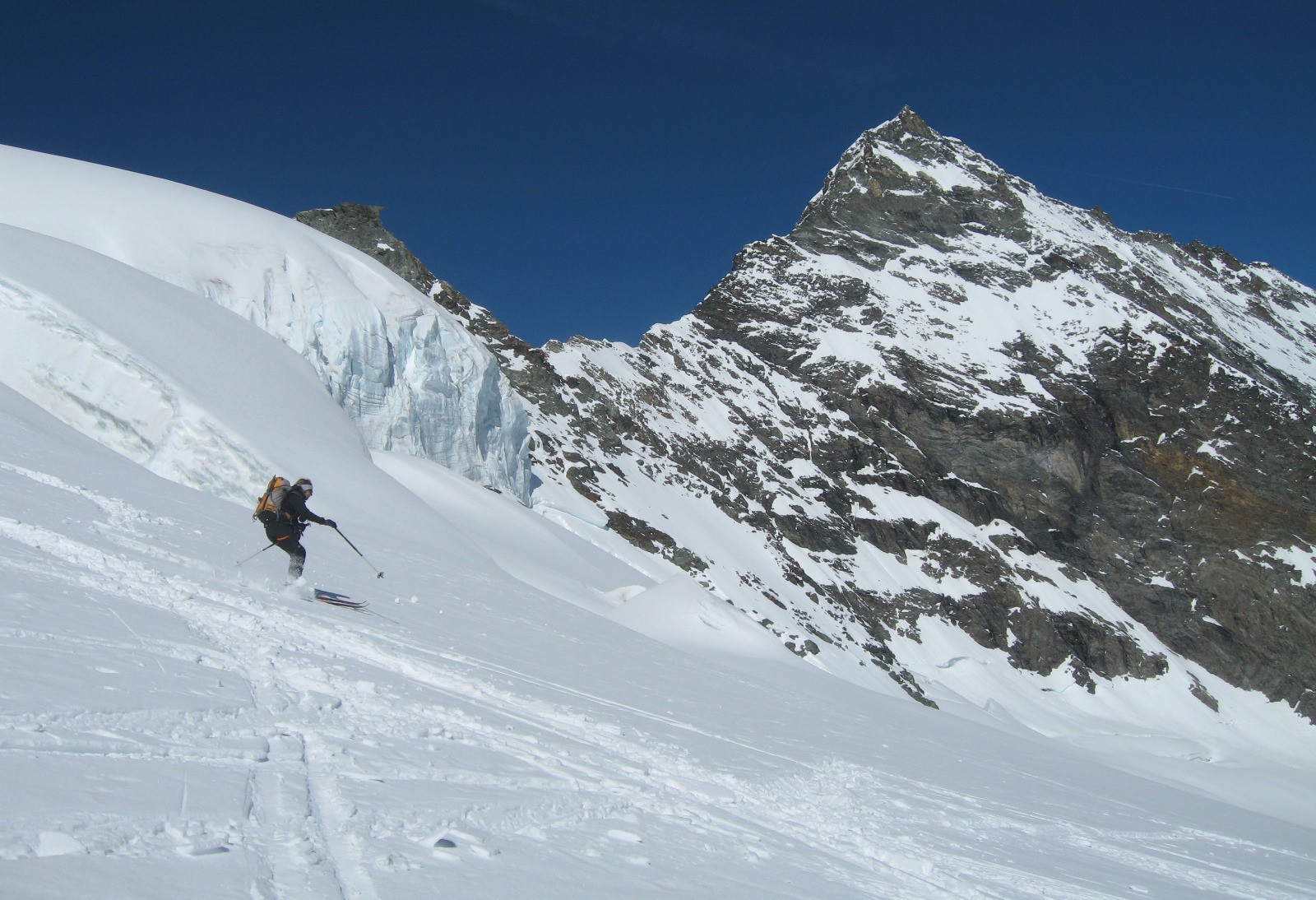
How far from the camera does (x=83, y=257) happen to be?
60.2 feet

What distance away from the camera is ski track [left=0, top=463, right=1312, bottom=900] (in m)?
3.36

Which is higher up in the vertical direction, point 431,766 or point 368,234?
point 368,234

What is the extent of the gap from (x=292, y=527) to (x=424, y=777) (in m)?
6.40

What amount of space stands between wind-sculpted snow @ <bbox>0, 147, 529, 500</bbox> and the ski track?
1397 cm

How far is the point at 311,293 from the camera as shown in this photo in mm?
26531

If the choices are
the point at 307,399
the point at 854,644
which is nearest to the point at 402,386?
the point at 307,399

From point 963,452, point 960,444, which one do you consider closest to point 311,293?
point 960,444

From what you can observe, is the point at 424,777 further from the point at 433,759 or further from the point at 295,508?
the point at 295,508

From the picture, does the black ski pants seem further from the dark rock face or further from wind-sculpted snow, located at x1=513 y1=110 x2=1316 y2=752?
the dark rock face

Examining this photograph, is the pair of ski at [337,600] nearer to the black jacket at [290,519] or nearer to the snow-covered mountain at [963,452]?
the black jacket at [290,519]

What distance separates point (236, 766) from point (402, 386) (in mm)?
26328

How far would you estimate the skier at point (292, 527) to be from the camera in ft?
31.9

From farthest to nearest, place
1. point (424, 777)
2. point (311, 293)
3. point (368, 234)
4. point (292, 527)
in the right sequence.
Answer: point (368, 234) → point (311, 293) → point (292, 527) → point (424, 777)

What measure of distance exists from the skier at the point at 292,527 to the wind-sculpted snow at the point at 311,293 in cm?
1042
